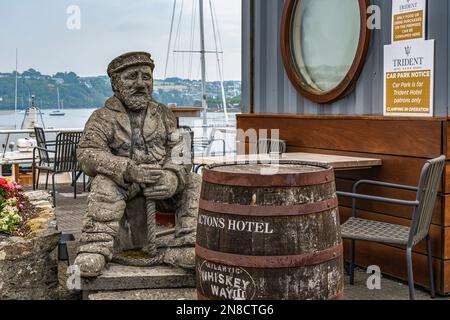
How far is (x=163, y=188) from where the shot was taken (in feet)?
12.0

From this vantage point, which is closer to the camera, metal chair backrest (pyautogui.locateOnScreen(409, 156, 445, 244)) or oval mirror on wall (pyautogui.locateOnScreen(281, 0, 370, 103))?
metal chair backrest (pyautogui.locateOnScreen(409, 156, 445, 244))

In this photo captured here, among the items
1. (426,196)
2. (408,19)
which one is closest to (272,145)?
(408,19)

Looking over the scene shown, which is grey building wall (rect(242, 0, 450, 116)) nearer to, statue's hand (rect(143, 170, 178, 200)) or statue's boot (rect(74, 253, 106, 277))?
statue's hand (rect(143, 170, 178, 200))

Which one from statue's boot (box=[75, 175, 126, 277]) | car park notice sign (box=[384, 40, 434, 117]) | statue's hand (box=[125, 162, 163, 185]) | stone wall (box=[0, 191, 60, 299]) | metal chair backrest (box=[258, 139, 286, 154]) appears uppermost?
car park notice sign (box=[384, 40, 434, 117])

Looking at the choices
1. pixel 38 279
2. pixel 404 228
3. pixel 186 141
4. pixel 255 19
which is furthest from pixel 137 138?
pixel 255 19

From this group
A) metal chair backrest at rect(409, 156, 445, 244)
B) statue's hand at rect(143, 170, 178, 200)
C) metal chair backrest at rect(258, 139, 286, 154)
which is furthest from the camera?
metal chair backrest at rect(258, 139, 286, 154)

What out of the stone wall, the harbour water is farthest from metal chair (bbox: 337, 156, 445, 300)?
the harbour water

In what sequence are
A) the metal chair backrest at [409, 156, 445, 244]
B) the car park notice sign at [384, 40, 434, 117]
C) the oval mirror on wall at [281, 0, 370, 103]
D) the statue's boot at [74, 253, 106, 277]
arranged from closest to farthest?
the statue's boot at [74, 253, 106, 277], the metal chair backrest at [409, 156, 445, 244], the car park notice sign at [384, 40, 434, 117], the oval mirror on wall at [281, 0, 370, 103]

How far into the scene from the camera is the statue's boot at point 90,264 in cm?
341

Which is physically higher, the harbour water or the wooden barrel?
the harbour water

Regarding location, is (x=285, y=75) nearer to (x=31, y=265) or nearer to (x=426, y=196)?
(x=426, y=196)

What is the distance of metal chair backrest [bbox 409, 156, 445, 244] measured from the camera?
3.88 meters

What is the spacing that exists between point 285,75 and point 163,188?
291 cm

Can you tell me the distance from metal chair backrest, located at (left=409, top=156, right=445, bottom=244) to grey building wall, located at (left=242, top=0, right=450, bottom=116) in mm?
540
